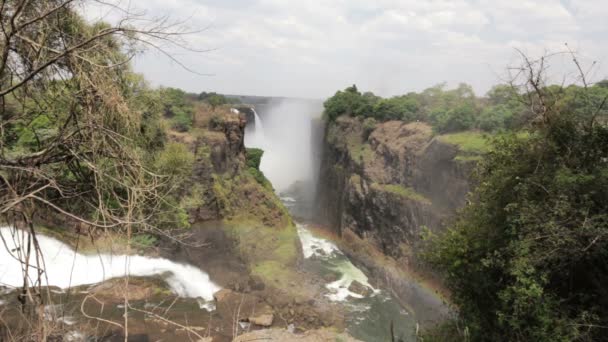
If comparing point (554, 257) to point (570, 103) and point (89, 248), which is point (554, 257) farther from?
point (89, 248)

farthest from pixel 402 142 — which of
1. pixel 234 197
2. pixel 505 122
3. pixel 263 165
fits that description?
pixel 263 165

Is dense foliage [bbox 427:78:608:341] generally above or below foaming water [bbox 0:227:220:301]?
above

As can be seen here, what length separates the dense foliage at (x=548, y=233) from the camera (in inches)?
316

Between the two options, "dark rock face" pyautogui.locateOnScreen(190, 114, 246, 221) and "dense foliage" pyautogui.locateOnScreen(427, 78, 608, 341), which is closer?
"dense foliage" pyautogui.locateOnScreen(427, 78, 608, 341)

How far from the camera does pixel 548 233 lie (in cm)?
823

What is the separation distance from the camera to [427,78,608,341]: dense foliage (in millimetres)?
8016

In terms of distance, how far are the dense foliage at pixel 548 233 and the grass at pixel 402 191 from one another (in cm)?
1917

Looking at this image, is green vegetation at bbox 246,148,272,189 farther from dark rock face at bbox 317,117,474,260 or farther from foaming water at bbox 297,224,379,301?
dark rock face at bbox 317,117,474,260

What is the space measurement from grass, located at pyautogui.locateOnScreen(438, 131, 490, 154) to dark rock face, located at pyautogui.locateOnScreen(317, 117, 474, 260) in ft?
1.63

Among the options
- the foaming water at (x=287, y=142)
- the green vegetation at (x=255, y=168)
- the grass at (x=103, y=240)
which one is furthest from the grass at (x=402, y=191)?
the foaming water at (x=287, y=142)

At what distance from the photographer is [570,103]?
968 cm

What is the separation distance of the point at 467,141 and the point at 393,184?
23.3 feet

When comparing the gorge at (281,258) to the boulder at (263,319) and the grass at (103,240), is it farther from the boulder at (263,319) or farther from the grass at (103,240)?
the grass at (103,240)

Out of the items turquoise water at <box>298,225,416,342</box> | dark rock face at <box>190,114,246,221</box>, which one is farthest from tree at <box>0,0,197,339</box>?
dark rock face at <box>190,114,246,221</box>
